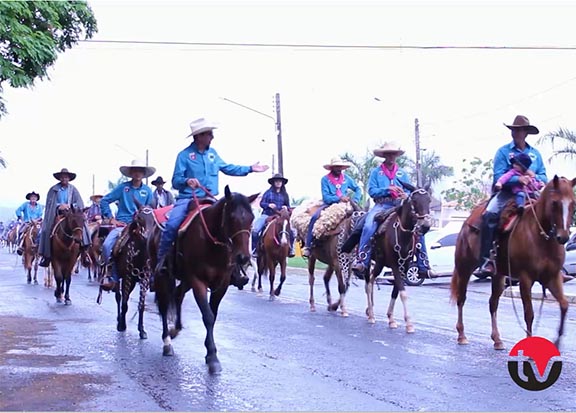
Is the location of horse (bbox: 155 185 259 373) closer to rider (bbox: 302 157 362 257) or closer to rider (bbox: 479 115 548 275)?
rider (bbox: 479 115 548 275)

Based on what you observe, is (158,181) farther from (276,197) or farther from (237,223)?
(237,223)

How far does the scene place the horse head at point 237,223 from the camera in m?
9.64

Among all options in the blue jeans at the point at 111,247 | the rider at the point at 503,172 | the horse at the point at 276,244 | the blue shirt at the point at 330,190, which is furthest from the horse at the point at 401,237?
the horse at the point at 276,244

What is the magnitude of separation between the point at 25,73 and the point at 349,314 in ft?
24.4

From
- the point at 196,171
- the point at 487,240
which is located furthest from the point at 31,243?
the point at 487,240

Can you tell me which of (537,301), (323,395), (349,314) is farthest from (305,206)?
(323,395)

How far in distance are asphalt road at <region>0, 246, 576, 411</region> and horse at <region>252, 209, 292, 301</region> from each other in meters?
2.84

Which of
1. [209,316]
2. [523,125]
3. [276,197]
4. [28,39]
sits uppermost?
[28,39]

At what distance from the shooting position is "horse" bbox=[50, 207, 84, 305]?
59.6 feet

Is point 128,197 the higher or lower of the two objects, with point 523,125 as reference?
lower

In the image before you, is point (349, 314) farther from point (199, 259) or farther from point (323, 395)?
point (323, 395)

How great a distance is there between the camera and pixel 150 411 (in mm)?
7750

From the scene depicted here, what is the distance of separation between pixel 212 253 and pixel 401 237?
4.74 meters

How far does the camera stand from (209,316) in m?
10.1
